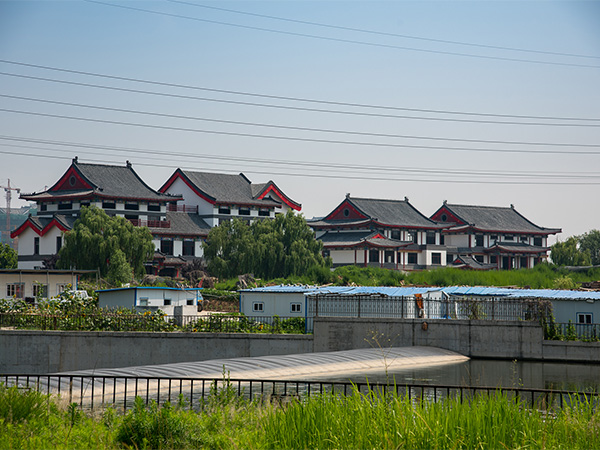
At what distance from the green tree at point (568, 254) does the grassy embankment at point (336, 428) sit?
78666mm

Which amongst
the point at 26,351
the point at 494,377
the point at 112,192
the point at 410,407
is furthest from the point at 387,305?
the point at 112,192

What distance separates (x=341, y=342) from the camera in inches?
1123

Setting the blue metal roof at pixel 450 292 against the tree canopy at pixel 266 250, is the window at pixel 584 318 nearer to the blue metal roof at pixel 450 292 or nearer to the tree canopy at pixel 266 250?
the blue metal roof at pixel 450 292

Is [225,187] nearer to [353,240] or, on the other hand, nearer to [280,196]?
[280,196]

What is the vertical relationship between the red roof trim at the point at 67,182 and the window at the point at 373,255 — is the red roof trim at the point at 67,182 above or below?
above

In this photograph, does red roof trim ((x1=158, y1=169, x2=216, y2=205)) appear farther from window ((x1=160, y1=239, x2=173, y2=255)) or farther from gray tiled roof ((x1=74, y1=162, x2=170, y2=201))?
window ((x1=160, y1=239, x2=173, y2=255))

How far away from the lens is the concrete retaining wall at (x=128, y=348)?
28.6 meters

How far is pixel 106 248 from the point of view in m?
56.3

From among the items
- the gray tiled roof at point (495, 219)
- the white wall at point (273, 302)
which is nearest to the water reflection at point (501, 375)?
the white wall at point (273, 302)

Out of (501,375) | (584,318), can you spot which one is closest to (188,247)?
(584,318)

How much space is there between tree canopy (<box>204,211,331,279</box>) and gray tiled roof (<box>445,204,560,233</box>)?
94.0 feet

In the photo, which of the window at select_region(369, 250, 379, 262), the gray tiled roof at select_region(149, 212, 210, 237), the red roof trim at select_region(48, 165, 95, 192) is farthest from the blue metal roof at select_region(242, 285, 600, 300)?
the red roof trim at select_region(48, 165, 95, 192)

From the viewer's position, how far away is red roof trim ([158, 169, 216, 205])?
2980 inches

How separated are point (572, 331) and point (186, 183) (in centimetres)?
5504
